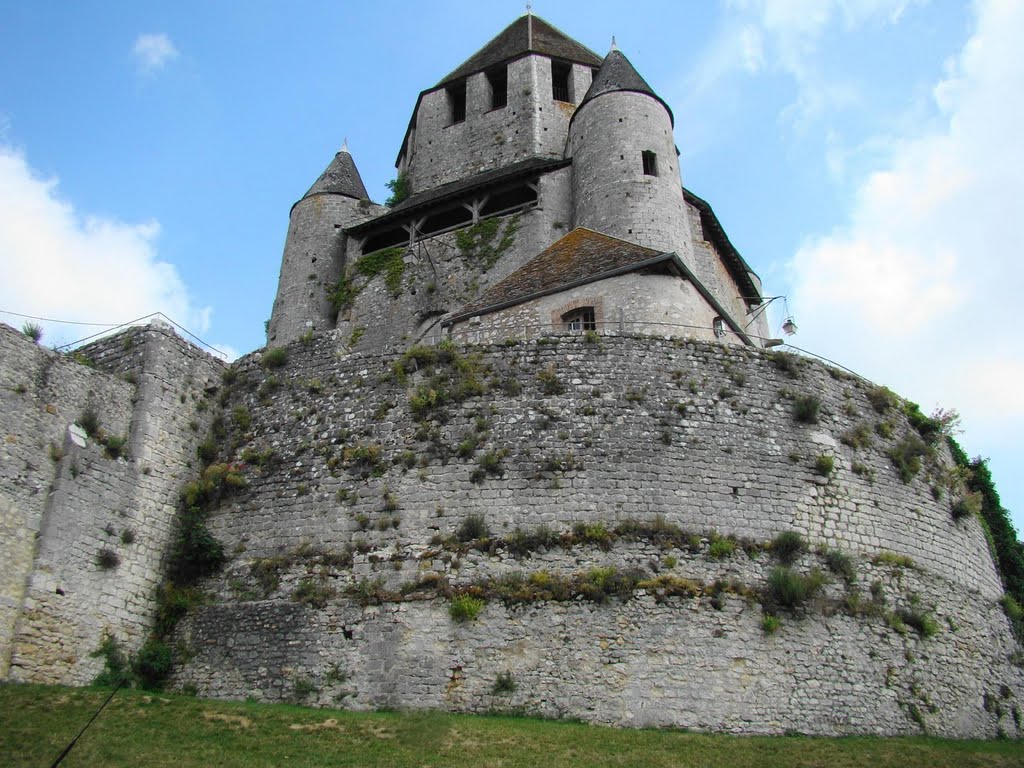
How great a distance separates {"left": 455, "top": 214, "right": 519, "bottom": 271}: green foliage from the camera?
2716 centimetres

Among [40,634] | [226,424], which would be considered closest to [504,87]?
[226,424]

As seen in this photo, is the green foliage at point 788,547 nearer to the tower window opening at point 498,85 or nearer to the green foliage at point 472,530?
the green foliage at point 472,530

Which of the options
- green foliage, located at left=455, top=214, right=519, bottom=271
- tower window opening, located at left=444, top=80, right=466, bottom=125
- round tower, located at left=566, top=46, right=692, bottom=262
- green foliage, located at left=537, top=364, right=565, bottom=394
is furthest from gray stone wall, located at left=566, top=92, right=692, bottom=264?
green foliage, located at left=537, top=364, right=565, bottom=394

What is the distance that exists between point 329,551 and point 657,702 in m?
5.71

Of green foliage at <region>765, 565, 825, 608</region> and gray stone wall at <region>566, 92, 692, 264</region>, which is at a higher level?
gray stone wall at <region>566, 92, 692, 264</region>

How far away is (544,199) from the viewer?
27.7 metres

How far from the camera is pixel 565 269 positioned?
20.7m

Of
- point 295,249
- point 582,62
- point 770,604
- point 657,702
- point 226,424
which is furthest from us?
point 582,62

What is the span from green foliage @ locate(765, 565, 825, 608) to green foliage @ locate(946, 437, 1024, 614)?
6353 millimetres

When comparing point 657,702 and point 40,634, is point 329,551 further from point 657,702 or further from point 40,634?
point 657,702

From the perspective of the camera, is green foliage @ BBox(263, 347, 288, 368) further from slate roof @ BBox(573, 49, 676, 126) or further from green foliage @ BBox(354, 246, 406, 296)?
slate roof @ BBox(573, 49, 676, 126)

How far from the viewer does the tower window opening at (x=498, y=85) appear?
3425 cm

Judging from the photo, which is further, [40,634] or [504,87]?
[504,87]

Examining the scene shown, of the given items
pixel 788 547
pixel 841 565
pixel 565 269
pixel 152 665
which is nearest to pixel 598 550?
pixel 788 547
